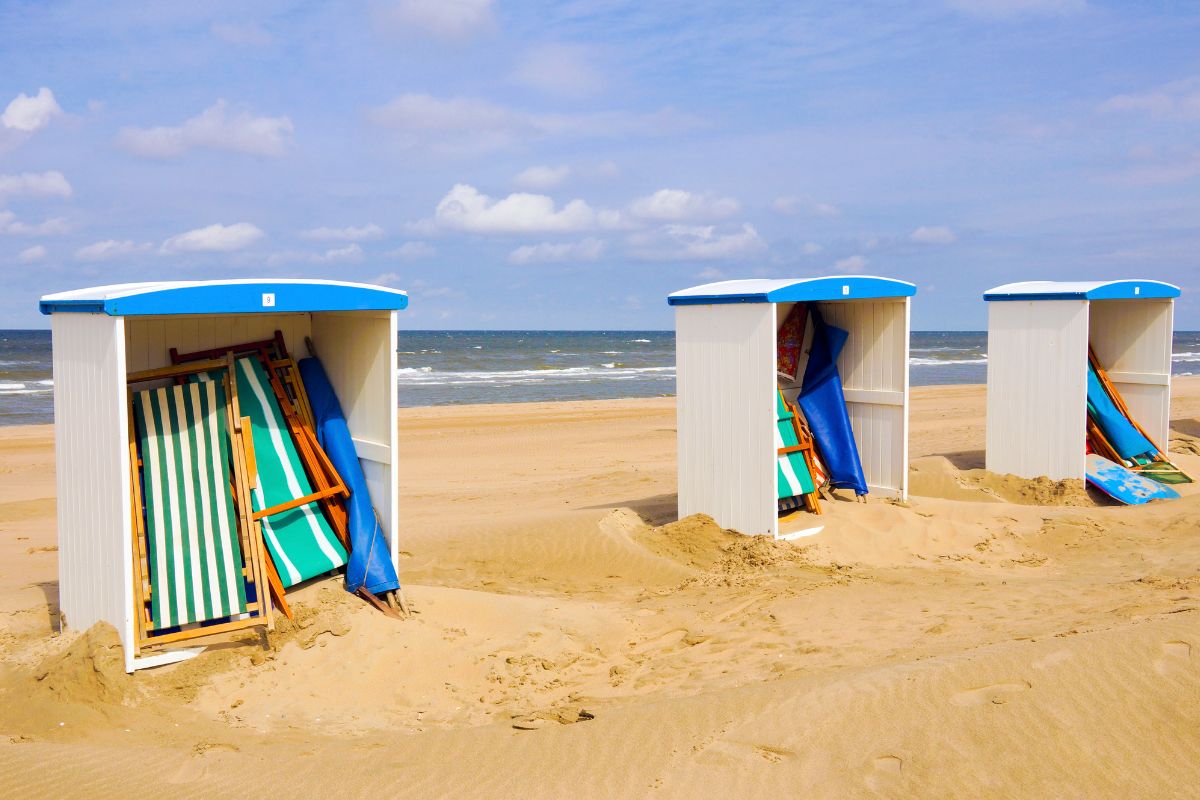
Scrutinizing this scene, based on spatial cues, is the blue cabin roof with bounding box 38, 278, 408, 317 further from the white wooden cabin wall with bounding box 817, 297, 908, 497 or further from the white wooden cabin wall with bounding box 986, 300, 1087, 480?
the white wooden cabin wall with bounding box 986, 300, 1087, 480

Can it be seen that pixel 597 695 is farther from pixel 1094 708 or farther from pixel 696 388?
pixel 696 388

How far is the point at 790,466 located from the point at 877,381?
5.23ft

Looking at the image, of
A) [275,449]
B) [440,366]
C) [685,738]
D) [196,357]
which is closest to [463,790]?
[685,738]

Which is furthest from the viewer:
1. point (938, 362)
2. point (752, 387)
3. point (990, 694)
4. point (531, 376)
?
point (938, 362)

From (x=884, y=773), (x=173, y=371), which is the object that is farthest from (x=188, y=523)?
(x=884, y=773)

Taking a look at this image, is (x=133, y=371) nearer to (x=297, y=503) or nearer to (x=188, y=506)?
(x=188, y=506)

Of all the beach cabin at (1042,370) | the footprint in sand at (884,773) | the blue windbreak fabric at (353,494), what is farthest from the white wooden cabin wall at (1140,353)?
the footprint in sand at (884,773)

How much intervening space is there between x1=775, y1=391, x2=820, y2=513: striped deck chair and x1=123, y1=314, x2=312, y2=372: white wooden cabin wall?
448 cm

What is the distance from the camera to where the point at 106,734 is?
557 centimetres

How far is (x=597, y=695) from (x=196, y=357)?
370 cm

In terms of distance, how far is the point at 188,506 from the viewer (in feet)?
22.5

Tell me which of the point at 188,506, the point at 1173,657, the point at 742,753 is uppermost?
the point at 188,506

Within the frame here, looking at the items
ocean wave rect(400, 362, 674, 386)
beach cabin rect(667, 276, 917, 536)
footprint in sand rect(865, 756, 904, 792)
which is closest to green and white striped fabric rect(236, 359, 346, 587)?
beach cabin rect(667, 276, 917, 536)

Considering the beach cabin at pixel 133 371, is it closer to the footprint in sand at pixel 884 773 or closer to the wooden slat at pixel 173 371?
the wooden slat at pixel 173 371
